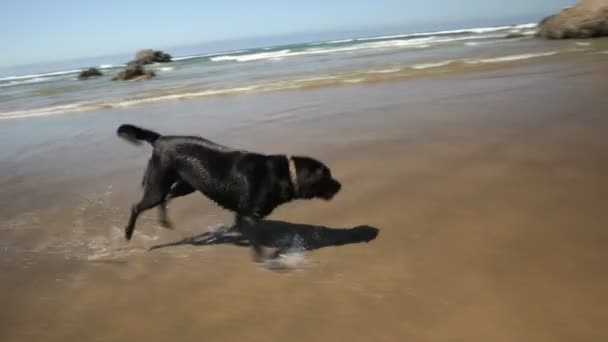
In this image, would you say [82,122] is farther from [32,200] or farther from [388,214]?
[388,214]

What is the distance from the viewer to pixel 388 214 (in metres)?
4.34

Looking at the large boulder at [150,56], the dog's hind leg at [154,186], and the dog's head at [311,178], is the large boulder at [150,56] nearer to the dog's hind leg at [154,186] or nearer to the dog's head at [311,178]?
the dog's hind leg at [154,186]

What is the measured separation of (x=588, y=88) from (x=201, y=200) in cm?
714

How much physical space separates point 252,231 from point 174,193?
102 centimetres

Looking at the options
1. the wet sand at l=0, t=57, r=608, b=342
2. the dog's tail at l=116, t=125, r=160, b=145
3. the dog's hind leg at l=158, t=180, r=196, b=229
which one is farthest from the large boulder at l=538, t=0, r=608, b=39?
the dog's tail at l=116, t=125, r=160, b=145

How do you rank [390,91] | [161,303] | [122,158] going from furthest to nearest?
[390,91] → [122,158] → [161,303]

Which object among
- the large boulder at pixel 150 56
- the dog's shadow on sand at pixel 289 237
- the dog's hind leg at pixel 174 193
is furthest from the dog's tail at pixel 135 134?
the large boulder at pixel 150 56

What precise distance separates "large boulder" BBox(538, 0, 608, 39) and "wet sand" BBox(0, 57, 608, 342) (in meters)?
16.3

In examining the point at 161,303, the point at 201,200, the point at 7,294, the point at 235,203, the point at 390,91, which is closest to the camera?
the point at 161,303

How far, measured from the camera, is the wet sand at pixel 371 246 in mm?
2840

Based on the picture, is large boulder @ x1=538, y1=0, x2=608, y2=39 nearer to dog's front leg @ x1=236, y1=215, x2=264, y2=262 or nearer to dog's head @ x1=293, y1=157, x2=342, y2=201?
dog's head @ x1=293, y1=157, x2=342, y2=201

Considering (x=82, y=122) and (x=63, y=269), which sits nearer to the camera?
(x=63, y=269)

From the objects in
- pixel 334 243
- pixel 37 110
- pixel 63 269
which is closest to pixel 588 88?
pixel 334 243

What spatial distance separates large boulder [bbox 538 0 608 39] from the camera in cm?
2108
